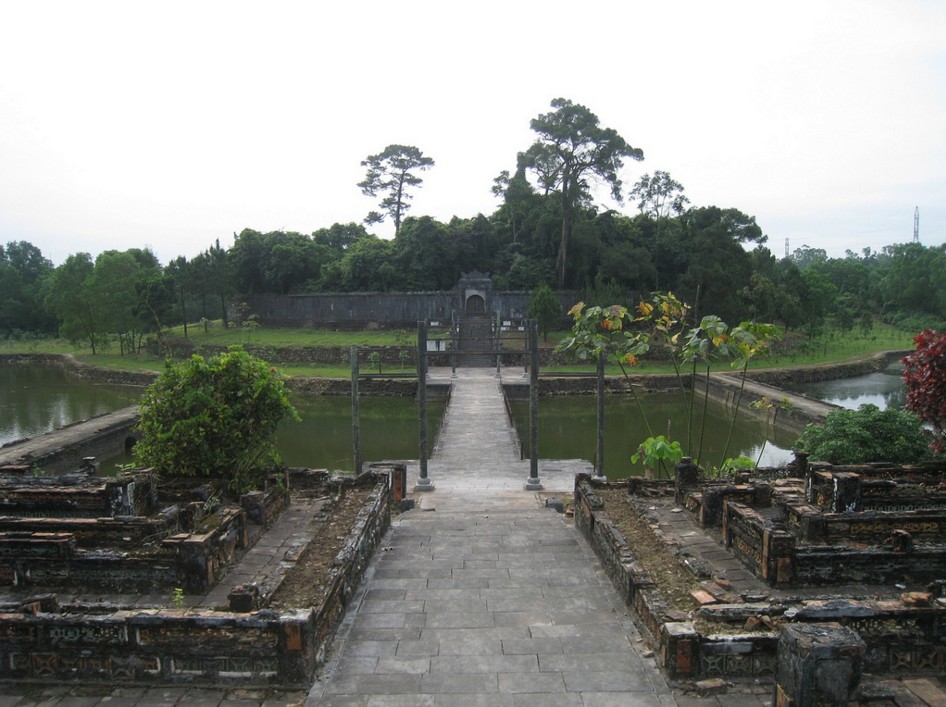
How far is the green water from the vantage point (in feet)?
61.1

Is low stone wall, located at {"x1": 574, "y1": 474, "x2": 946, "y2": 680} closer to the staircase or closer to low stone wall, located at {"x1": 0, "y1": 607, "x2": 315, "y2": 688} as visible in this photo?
low stone wall, located at {"x1": 0, "y1": 607, "x2": 315, "y2": 688}

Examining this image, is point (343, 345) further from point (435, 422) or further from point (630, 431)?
point (630, 431)

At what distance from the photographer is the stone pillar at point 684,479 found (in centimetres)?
969

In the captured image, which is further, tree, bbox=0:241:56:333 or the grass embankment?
tree, bbox=0:241:56:333

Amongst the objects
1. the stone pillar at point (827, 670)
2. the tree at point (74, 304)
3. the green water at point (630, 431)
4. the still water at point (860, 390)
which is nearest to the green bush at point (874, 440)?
the green water at point (630, 431)

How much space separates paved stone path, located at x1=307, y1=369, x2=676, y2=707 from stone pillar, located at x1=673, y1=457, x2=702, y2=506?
5.86 ft

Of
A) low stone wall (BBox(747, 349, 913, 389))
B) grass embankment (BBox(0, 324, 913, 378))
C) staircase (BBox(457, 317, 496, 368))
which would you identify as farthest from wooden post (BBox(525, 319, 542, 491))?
low stone wall (BBox(747, 349, 913, 389))

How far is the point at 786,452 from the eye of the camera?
19.6 metres

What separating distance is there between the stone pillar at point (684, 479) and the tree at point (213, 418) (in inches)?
224

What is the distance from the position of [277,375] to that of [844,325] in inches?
1803

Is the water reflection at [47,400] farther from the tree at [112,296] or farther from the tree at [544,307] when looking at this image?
the tree at [544,307]

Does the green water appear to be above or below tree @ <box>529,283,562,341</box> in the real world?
below

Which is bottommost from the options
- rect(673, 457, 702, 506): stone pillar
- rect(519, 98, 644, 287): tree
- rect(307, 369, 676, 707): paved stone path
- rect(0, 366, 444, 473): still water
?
rect(0, 366, 444, 473): still water

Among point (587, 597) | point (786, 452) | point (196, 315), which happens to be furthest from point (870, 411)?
point (196, 315)
